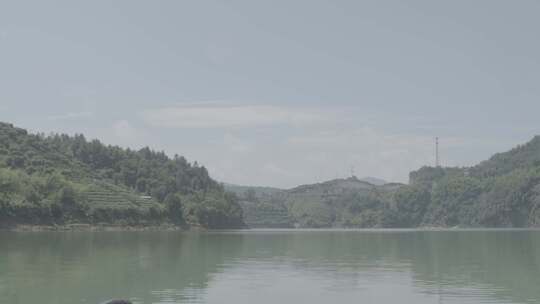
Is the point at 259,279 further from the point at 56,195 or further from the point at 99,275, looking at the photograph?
the point at 56,195

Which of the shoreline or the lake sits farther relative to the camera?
the shoreline

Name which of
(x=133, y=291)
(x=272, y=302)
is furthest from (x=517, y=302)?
(x=133, y=291)

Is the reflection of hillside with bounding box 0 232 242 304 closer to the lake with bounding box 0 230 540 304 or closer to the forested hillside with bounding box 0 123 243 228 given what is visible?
the lake with bounding box 0 230 540 304

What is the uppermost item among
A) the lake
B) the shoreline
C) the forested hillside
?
the forested hillside

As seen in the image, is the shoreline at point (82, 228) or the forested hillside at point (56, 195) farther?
the forested hillside at point (56, 195)

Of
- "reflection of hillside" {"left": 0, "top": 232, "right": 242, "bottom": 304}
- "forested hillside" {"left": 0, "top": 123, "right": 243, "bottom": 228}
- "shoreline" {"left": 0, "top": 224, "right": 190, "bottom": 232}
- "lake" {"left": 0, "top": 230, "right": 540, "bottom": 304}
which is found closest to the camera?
"reflection of hillside" {"left": 0, "top": 232, "right": 242, "bottom": 304}

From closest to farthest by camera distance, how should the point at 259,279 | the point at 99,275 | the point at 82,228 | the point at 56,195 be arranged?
the point at 259,279
the point at 99,275
the point at 82,228
the point at 56,195

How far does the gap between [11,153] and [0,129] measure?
16.8m

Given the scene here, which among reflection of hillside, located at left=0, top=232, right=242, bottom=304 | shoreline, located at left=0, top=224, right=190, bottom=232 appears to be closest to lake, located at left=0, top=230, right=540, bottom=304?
reflection of hillside, located at left=0, top=232, right=242, bottom=304

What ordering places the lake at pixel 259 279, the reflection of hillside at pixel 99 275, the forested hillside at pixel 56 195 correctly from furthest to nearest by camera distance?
1. the forested hillside at pixel 56 195
2. the lake at pixel 259 279
3. the reflection of hillside at pixel 99 275

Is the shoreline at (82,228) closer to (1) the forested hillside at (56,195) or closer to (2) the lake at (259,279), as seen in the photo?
(1) the forested hillside at (56,195)

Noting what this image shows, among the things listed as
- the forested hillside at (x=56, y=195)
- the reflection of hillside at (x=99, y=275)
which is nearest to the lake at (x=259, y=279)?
the reflection of hillside at (x=99, y=275)

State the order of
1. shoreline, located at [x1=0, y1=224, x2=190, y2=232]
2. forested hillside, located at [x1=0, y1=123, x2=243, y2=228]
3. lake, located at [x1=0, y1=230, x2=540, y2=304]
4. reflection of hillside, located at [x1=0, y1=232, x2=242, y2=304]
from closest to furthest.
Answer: reflection of hillside, located at [x1=0, y1=232, x2=242, y2=304]
lake, located at [x1=0, y1=230, x2=540, y2=304]
shoreline, located at [x1=0, y1=224, x2=190, y2=232]
forested hillside, located at [x1=0, y1=123, x2=243, y2=228]

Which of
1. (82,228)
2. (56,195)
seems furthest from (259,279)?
(56,195)
